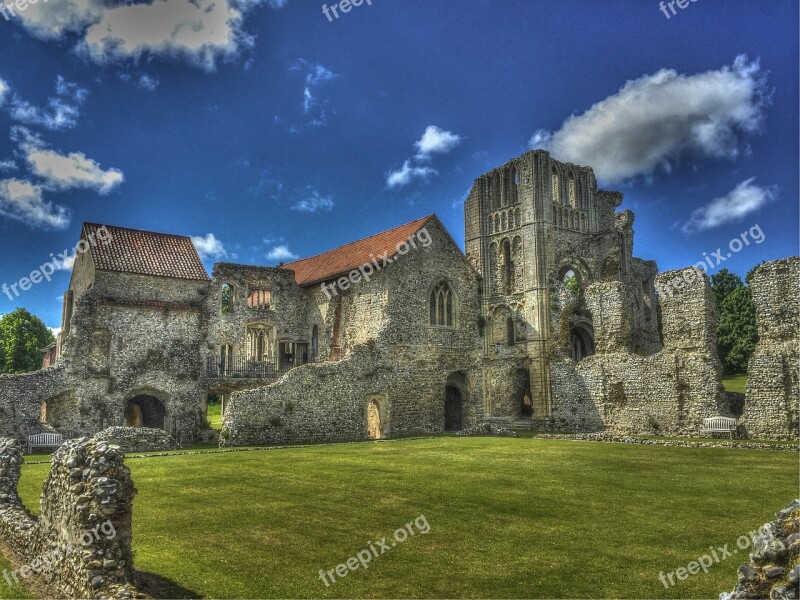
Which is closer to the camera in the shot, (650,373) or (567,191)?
(650,373)

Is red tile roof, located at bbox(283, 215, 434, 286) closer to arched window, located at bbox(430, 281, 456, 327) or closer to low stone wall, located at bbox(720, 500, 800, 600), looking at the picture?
arched window, located at bbox(430, 281, 456, 327)

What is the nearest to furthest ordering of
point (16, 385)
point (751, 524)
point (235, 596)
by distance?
1. point (235, 596)
2. point (751, 524)
3. point (16, 385)

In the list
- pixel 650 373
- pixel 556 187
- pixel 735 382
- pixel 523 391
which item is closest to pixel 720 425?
pixel 650 373

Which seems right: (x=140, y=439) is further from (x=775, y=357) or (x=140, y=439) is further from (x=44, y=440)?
(x=775, y=357)

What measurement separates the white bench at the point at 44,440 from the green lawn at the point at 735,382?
39.8 m

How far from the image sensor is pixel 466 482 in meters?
16.8

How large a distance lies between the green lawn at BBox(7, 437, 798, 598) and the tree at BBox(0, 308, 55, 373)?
4923 cm

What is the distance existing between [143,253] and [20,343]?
36.1 m

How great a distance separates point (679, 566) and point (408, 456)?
13365mm

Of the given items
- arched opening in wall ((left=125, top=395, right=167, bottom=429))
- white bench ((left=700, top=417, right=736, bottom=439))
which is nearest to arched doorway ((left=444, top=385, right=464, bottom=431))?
white bench ((left=700, top=417, right=736, bottom=439))

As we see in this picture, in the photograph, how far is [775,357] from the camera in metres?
28.1

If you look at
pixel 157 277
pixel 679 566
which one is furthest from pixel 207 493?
pixel 157 277

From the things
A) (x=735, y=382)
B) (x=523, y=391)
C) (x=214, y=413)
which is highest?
(x=735, y=382)

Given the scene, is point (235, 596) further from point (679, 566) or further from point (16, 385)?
point (16, 385)
